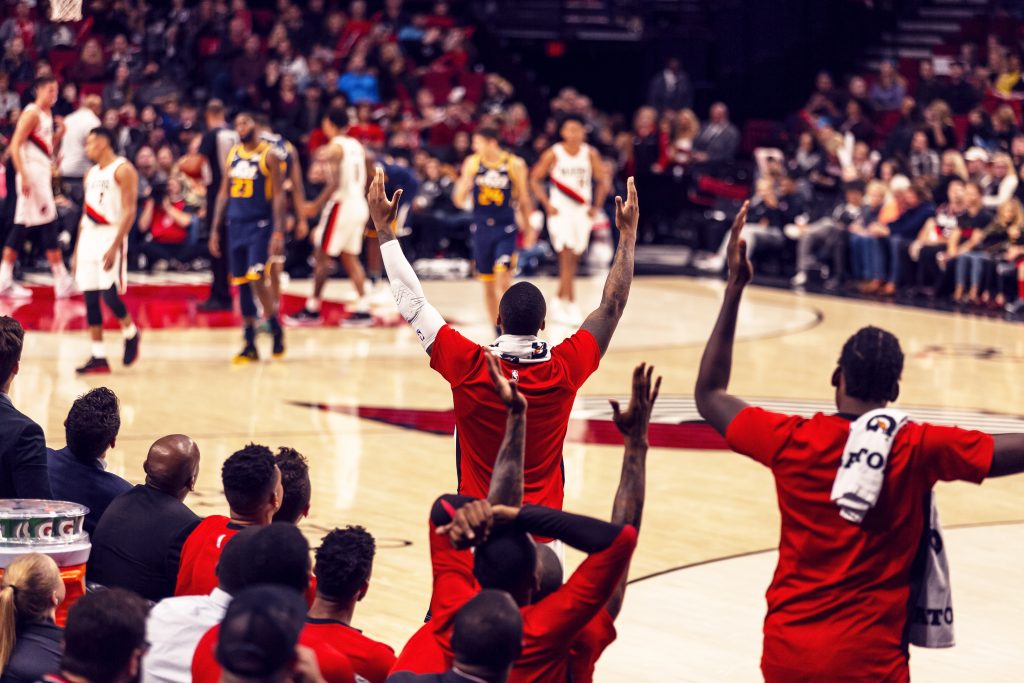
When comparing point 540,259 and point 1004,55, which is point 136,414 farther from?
point 1004,55

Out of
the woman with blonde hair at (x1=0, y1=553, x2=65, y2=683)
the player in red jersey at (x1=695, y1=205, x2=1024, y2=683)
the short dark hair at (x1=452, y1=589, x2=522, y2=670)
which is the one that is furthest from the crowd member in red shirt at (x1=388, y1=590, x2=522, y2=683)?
the woman with blonde hair at (x1=0, y1=553, x2=65, y2=683)

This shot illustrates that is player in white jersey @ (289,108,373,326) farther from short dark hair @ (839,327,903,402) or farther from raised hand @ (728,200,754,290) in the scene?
short dark hair @ (839,327,903,402)

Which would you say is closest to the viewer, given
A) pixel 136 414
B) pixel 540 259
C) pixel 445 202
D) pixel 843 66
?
pixel 136 414

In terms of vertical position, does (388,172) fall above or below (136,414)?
above

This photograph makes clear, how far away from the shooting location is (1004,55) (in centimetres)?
2136

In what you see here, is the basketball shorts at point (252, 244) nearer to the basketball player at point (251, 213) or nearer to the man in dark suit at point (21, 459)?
the basketball player at point (251, 213)

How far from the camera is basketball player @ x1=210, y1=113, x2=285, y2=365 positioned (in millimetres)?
11938

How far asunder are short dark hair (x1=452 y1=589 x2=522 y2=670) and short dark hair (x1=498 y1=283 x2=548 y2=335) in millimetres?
1514

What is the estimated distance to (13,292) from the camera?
15023 mm

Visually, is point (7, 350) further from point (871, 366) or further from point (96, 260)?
point (96, 260)

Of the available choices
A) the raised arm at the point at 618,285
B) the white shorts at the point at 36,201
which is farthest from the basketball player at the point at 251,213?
the raised arm at the point at 618,285

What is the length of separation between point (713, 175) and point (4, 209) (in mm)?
9750

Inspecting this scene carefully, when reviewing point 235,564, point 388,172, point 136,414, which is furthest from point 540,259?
point 235,564

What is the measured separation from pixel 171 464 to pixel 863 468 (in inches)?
85.1
